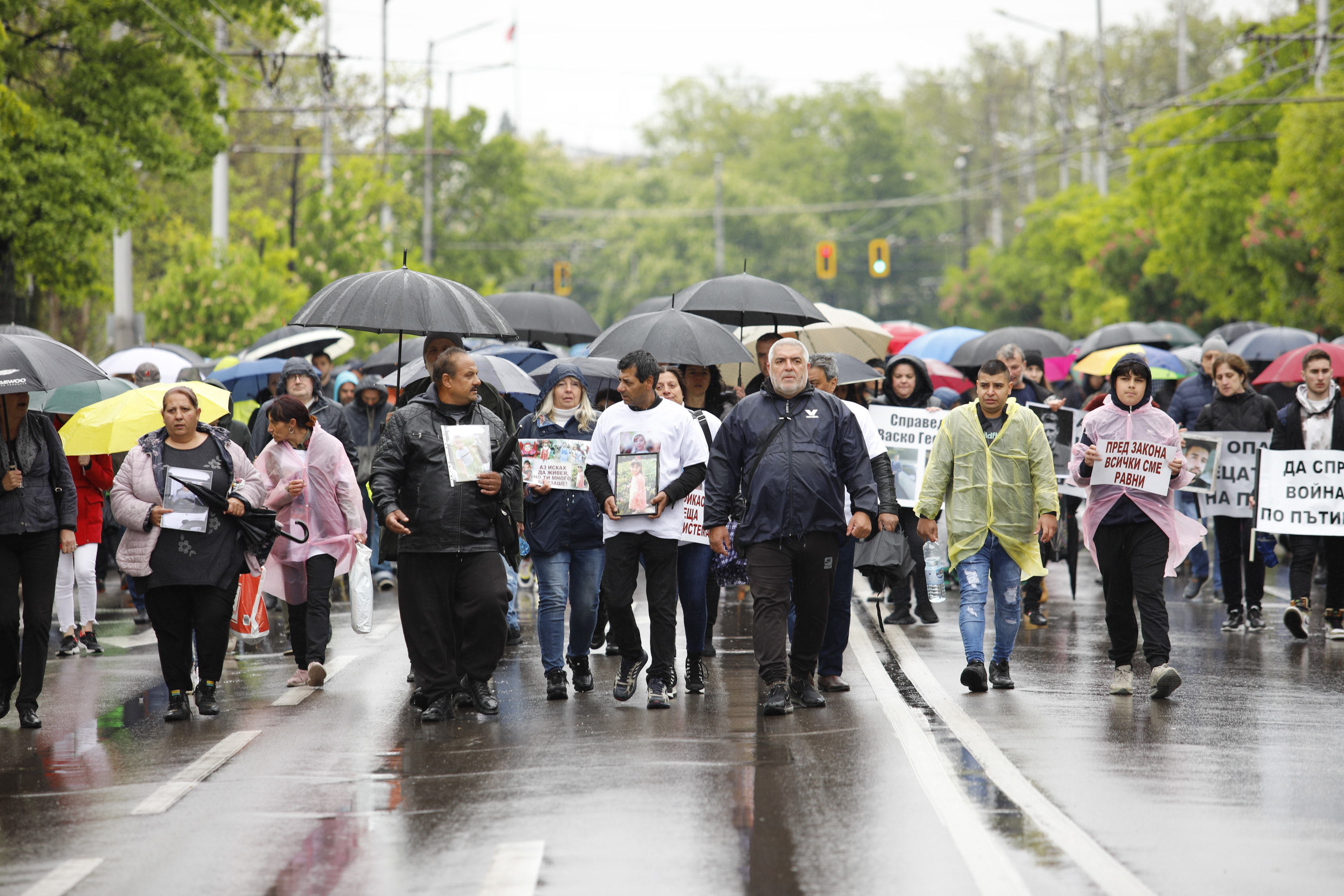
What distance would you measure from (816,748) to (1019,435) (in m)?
2.69

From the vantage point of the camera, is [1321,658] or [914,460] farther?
[914,460]

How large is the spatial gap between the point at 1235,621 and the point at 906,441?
8.92 ft

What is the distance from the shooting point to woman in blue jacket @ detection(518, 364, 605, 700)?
9.59 meters

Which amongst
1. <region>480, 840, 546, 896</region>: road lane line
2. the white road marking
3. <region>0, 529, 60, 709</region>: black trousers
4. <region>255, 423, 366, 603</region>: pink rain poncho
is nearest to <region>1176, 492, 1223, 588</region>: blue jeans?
the white road marking

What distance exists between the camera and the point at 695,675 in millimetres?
9570

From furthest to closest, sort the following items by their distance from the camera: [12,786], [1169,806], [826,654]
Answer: [826,654] < [12,786] < [1169,806]

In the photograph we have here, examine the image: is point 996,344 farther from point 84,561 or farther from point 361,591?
point 84,561

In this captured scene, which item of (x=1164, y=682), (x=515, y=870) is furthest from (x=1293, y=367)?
(x=515, y=870)

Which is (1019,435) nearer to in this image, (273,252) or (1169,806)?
(1169,806)

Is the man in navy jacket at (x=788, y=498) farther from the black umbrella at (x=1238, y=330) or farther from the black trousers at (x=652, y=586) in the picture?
the black umbrella at (x=1238, y=330)

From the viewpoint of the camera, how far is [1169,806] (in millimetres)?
6668

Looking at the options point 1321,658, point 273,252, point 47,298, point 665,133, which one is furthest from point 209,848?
point 665,133

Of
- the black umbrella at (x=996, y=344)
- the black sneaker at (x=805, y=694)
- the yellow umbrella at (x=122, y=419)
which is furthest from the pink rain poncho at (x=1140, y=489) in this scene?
the black umbrella at (x=996, y=344)

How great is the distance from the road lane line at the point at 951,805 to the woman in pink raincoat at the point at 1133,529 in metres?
1.35
